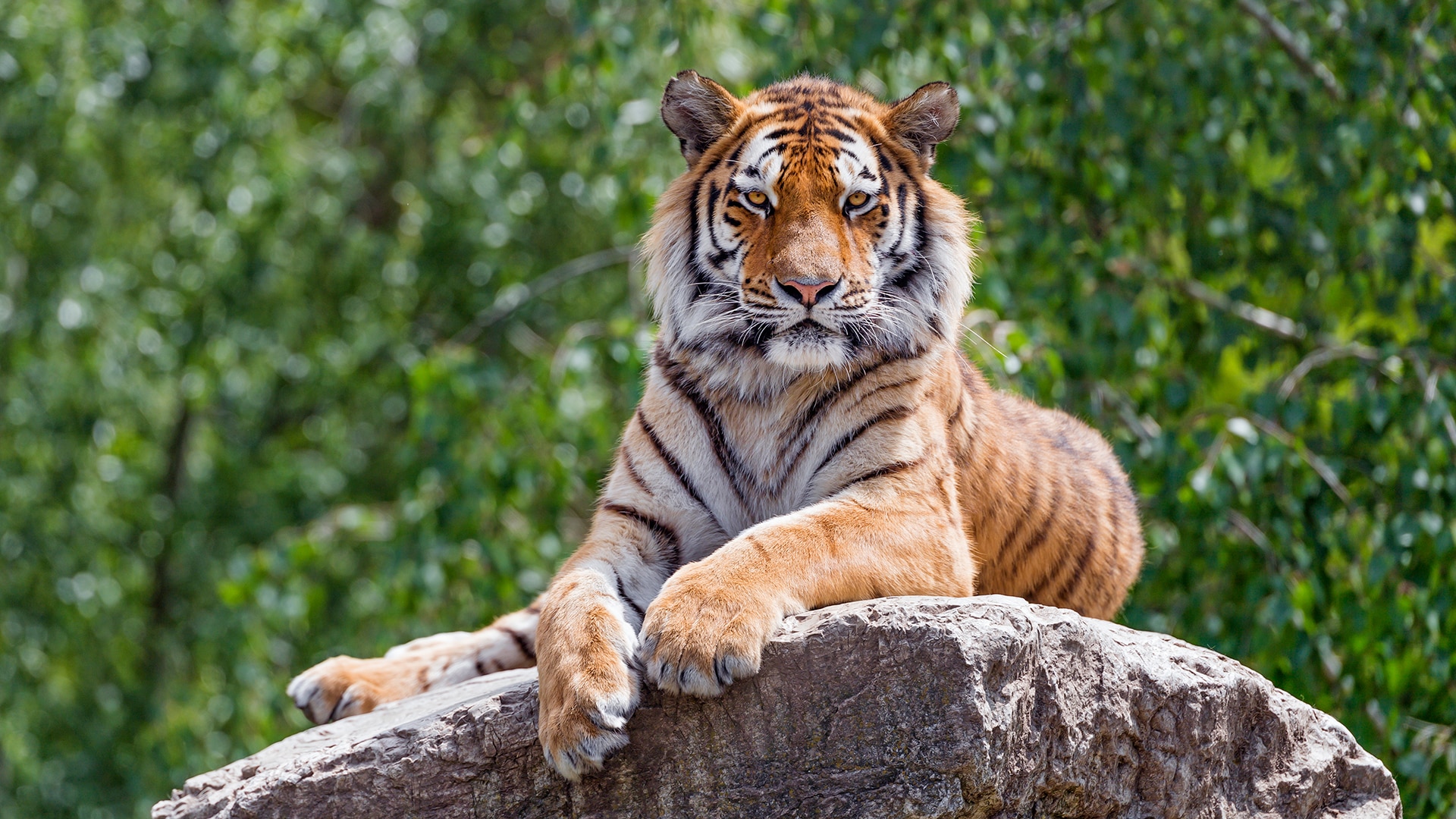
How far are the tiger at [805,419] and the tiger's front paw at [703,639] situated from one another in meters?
0.02

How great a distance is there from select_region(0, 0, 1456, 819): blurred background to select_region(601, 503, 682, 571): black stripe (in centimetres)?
179

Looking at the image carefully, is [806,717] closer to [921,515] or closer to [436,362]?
[921,515]

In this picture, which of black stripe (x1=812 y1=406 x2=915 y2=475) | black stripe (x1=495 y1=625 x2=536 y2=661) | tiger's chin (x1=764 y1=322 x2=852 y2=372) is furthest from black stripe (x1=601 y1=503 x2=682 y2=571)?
black stripe (x1=495 y1=625 x2=536 y2=661)

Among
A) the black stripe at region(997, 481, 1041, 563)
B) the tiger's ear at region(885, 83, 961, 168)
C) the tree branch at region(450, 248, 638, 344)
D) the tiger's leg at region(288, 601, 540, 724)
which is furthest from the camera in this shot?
the tree branch at region(450, 248, 638, 344)

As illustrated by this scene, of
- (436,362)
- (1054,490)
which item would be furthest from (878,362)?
(436,362)

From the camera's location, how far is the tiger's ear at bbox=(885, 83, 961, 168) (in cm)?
323

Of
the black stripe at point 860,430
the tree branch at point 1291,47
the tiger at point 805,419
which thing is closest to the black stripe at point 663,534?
the tiger at point 805,419

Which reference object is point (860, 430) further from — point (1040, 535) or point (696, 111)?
point (696, 111)

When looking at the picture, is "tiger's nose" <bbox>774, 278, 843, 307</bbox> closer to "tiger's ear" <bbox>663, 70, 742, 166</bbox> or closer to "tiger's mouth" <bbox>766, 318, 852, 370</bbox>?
"tiger's mouth" <bbox>766, 318, 852, 370</bbox>

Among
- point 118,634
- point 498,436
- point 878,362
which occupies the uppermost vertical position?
point 878,362

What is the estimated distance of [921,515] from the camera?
2.87 metres

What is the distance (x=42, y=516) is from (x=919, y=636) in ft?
21.4

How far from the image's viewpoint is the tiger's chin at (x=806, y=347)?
2.93m

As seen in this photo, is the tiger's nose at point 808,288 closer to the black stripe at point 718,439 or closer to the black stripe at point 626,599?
the black stripe at point 718,439
